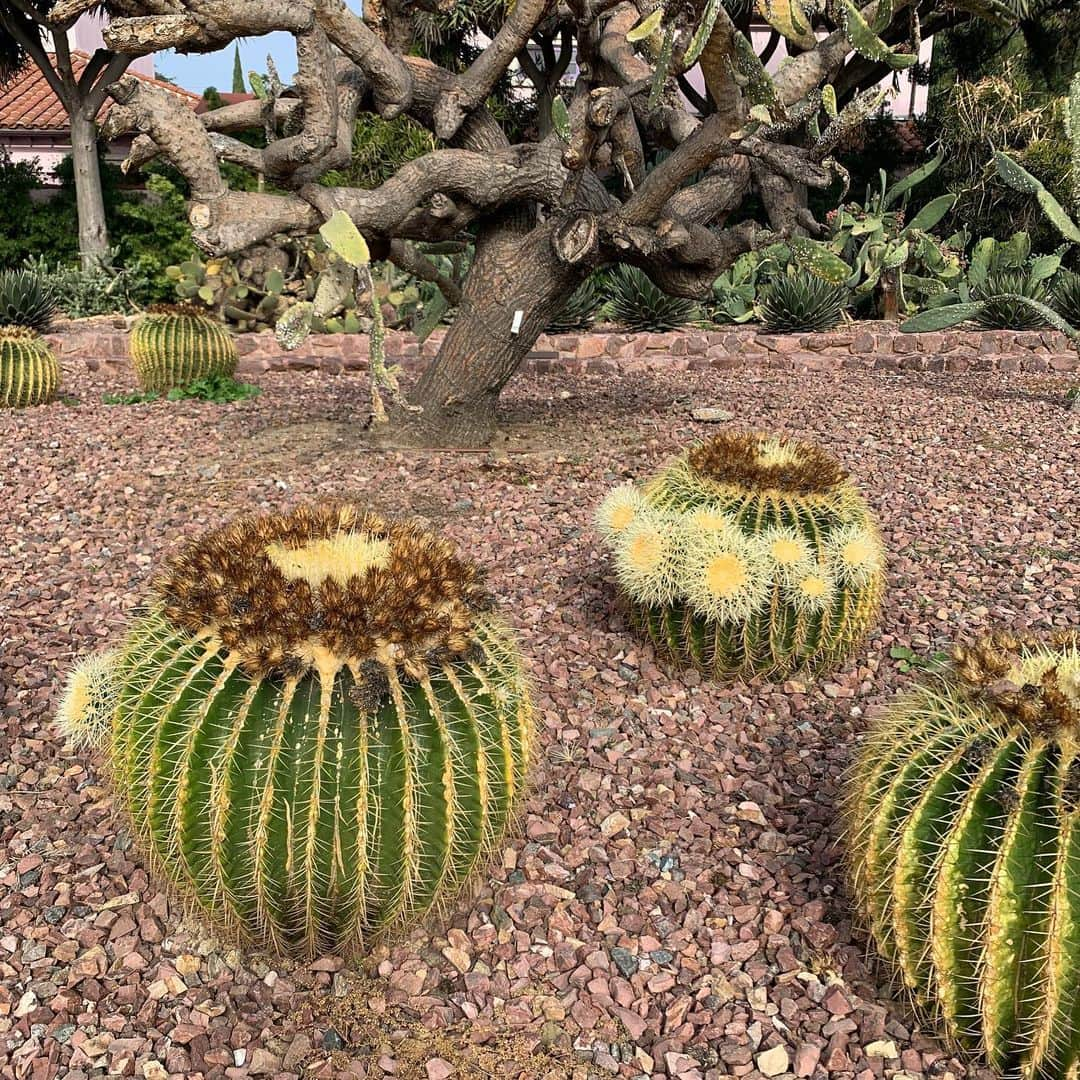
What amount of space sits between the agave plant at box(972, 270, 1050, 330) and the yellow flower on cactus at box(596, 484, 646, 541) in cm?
727

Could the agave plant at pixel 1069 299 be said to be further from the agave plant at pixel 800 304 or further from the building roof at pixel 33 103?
the building roof at pixel 33 103

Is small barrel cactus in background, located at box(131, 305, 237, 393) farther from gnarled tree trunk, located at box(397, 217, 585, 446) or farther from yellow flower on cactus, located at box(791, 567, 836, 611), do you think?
yellow flower on cactus, located at box(791, 567, 836, 611)

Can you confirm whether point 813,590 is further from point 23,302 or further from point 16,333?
point 23,302

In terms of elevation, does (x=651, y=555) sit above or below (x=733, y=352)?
above

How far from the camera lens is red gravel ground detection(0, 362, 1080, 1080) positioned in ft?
6.29

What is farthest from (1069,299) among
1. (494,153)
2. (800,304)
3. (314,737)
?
(314,737)

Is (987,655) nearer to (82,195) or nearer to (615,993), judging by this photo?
(615,993)

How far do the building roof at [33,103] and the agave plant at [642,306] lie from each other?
565 inches

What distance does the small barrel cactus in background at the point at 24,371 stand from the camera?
7082 millimetres

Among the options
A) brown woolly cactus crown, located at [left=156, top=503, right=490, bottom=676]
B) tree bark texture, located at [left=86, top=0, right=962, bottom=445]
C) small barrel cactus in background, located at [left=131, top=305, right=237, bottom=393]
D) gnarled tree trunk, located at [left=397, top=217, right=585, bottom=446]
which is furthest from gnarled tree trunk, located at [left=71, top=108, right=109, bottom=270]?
brown woolly cactus crown, located at [left=156, top=503, right=490, bottom=676]

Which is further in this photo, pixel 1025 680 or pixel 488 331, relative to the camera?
pixel 488 331

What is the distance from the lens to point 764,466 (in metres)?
3.11

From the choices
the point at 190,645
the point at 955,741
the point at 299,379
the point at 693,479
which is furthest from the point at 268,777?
the point at 299,379

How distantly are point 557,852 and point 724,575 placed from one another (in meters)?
0.91
